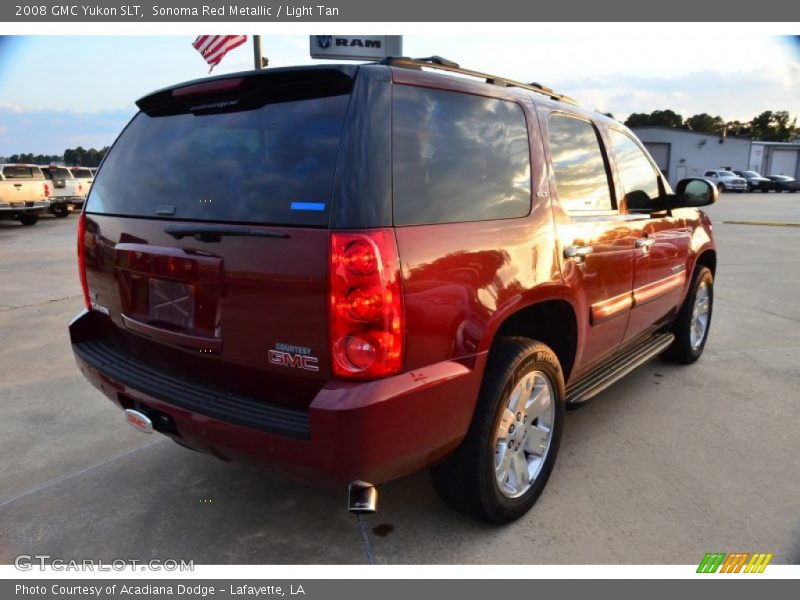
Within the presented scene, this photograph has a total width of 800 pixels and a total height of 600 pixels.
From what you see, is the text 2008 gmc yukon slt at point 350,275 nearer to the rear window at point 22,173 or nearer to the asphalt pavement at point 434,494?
the asphalt pavement at point 434,494

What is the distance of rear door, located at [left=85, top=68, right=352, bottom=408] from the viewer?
6.51ft

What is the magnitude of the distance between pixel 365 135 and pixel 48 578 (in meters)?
2.17

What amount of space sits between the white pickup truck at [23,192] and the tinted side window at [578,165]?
1844cm

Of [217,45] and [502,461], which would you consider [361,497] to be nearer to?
[502,461]

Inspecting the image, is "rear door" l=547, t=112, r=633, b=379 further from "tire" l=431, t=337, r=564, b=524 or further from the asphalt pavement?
the asphalt pavement

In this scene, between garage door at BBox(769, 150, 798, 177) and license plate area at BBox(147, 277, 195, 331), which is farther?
garage door at BBox(769, 150, 798, 177)

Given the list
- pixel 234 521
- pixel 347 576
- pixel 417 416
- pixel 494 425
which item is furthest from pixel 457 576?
pixel 234 521

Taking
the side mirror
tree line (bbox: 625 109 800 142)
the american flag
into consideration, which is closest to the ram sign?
the american flag

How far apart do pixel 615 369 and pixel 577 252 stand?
1070 mm

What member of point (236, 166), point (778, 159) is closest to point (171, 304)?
point (236, 166)

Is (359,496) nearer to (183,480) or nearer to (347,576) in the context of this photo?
(347,576)

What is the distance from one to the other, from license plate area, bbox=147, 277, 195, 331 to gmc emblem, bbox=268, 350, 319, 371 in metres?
0.44
